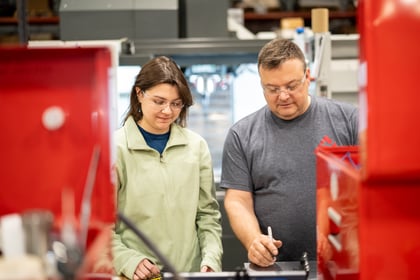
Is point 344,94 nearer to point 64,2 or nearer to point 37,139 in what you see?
point 64,2

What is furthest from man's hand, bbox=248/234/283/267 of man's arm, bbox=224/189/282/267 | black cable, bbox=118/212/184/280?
black cable, bbox=118/212/184/280

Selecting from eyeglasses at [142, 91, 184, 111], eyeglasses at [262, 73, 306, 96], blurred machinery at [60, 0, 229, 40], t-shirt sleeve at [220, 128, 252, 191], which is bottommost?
t-shirt sleeve at [220, 128, 252, 191]

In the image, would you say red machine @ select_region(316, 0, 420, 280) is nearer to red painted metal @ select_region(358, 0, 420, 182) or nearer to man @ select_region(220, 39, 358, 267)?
red painted metal @ select_region(358, 0, 420, 182)

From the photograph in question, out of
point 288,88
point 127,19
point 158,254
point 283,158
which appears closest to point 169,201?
point 283,158

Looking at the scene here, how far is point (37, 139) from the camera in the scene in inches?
45.8

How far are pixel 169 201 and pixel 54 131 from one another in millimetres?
952

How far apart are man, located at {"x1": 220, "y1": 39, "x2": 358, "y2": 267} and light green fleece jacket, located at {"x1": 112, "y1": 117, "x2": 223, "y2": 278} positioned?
0.34ft

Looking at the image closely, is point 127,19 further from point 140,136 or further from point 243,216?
point 243,216

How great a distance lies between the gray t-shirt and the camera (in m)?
2.15

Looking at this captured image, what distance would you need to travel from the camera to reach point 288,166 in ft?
A: 7.07

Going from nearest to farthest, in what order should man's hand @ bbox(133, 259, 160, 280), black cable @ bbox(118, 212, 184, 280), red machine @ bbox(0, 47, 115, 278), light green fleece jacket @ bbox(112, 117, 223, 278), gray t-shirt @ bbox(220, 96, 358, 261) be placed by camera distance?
1. black cable @ bbox(118, 212, 184, 280)
2. red machine @ bbox(0, 47, 115, 278)
3. man's hand @ bbox(133, 259, 160, 280)
4. light green fleece jacket @ bbox(112, 117, 223, 278)
5. gray t-shirt @ bbox(220, 96, 358, 261)

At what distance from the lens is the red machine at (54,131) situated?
112 centimetres

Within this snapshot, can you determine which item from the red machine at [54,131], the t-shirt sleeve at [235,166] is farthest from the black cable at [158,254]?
the t-shirt sleeve at [235,166]

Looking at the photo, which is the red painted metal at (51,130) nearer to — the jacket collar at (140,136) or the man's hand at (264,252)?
the man's hand at (264,252)
